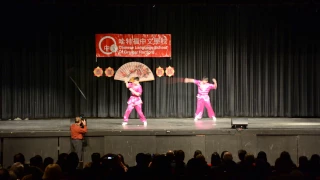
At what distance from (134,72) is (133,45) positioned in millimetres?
932

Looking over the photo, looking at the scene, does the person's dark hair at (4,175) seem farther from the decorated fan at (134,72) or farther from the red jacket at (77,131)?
the decorated fan at (134,72)

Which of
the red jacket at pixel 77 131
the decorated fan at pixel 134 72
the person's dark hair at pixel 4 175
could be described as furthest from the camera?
the decorated fan at pixel 134 72

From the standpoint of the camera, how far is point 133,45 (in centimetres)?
1625

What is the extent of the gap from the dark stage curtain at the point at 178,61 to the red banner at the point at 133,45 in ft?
0.92

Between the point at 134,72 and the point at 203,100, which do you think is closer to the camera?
the point at 203,100

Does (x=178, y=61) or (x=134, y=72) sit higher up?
(x=178, y=61)

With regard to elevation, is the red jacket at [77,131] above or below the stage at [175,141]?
above

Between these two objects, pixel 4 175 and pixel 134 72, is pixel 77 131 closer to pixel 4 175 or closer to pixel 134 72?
pixel 4 175

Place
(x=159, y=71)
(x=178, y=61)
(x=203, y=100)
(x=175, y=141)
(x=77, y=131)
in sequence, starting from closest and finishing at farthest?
(x=77, y=131) < (x=175, y=141) < (x=203, y=100) < (x=159, y=71) < (x=178, y=61)

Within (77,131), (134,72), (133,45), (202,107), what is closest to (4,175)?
(77,131)

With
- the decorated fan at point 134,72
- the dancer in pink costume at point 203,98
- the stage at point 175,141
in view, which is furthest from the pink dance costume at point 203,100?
the stage at point 175,141

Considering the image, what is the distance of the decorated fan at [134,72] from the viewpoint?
16297mm

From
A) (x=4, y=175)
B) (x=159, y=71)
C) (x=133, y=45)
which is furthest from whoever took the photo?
(x=159, y=71)

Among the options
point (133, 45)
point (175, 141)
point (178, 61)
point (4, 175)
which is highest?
point (133, 45)
